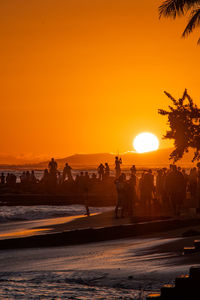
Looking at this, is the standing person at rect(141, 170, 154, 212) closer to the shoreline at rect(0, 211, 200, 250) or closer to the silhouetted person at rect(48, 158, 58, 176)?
the shoreline at rect(0, 211, 200, 250)

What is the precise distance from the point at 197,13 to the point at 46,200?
23.4m

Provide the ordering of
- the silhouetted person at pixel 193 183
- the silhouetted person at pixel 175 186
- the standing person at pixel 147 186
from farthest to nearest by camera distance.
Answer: the silhouetted person at pixel 193 183
the standing person at pixel 147 186
the silhouetted person at pixel 175 186

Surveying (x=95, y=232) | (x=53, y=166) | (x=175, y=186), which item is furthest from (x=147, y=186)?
(x=53, y=166)

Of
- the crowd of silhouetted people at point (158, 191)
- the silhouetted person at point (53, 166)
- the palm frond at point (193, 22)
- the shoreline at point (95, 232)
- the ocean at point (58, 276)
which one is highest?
the palm frond at point (193, 22)

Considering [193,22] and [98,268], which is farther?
[193,22]

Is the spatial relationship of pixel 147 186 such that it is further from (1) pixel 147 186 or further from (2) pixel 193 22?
(2) pixel 193 22

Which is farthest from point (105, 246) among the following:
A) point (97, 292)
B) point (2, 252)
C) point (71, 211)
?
point (71, 211)

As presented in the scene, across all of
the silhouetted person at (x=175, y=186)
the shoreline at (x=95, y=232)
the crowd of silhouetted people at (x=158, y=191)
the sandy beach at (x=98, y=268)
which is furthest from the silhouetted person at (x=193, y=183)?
the sandy beach at (x=98, y=268)

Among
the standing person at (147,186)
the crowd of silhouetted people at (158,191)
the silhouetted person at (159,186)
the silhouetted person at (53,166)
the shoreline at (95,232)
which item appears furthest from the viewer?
the silhouetted person at (53,166)

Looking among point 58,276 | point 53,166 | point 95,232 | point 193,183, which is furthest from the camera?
point 53,166

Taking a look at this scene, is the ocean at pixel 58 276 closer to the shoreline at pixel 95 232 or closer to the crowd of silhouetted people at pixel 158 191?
the shoreline at pixel 95 232

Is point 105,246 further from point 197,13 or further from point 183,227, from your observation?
point 197,13

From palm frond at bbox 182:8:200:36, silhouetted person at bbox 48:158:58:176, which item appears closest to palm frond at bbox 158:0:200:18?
palm frond at bbox 182:8:200:36

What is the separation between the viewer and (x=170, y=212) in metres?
25.9
